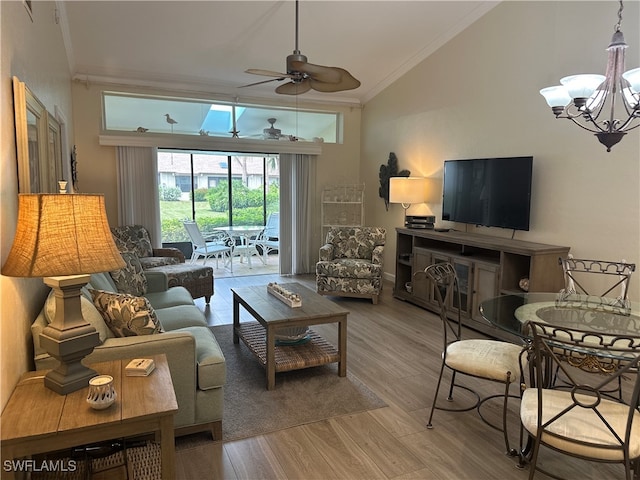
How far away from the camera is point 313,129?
23.2ft

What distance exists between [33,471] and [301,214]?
540 centimetres

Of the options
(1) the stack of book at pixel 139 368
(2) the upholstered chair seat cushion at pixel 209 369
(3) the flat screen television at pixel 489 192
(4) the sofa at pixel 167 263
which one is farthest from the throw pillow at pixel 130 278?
(3) the flat screen television at pixel 489 192

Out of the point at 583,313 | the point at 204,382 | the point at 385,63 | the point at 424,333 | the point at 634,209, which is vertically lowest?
the point at 424,333

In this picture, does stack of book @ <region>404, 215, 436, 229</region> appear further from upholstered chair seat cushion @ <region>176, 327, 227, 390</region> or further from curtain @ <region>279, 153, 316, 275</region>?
upholstered chair seat cushion @ <region>176, 327, 227, 390</region>

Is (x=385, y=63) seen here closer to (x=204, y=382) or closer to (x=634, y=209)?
(x=634, y=209)

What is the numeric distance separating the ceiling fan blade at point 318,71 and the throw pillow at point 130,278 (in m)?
2.06

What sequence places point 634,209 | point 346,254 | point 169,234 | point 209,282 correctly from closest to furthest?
1. point 634,209
2. point 209,282
3. point 346,254
4. point 169,234

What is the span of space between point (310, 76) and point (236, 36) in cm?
185

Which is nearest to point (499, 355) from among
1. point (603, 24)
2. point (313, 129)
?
point (603, 24)

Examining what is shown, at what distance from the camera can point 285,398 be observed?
9.57 ft

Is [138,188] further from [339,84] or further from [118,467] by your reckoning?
[118,467]

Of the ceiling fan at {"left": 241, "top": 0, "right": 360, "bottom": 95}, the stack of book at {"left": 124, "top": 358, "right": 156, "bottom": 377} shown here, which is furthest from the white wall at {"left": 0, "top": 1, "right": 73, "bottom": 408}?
the ceiling fan at {"left": 241, "top": 0, "right": 360, "bottom": 95}

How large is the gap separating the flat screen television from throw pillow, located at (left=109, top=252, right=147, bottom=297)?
3451 millimetres

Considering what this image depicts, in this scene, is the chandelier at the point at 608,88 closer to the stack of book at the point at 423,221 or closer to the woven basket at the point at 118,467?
the stack of book at the point at 423,221
